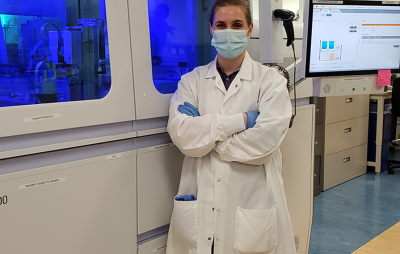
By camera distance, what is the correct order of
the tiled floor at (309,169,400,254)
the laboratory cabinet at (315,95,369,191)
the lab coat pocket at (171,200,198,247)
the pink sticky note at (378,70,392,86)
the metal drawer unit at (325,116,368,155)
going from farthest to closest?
the metal drawer unit at (325,116,368,155)
the laboratory cabinet at (315,95,369,191)
the tiled floor at (309,169,400,254)
the pink sticky note at (378,70,392,86)
the lab coat pocket at (171,200,198,247)

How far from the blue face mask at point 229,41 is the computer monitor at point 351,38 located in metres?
0.41

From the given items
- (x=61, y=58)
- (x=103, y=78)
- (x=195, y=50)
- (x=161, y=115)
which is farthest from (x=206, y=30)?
(x=61, y=58)

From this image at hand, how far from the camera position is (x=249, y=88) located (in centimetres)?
174

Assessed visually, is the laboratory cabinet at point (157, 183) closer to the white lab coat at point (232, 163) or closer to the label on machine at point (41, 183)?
the white lab coat at point (232, 163)

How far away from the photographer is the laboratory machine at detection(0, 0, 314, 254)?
4.58 ft

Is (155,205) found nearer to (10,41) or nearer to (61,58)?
(61,58)

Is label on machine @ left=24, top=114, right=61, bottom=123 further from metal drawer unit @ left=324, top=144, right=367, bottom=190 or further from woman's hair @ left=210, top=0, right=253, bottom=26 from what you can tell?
metal drawer unit @ left=324, top=144, right=367, bottom=190

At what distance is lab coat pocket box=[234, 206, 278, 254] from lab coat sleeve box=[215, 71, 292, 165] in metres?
0.22

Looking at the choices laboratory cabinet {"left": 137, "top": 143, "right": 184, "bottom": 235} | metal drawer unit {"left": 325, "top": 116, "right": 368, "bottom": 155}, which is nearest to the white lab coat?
laboratory cabinet {"left": 137, "top": 143, "right": 184, "bottom": 235}

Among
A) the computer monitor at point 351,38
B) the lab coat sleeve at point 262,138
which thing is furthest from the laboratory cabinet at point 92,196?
the computer monitor at point 351,38

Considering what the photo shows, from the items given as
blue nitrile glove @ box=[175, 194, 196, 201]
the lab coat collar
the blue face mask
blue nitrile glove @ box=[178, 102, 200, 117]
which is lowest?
blue nitrile glove @ box=[175, 194, 196, 201]

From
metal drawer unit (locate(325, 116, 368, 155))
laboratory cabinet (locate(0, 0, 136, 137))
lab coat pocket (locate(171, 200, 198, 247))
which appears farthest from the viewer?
metal drawer unit (locate(325, 116, 368, 155))

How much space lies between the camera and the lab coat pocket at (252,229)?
1685mm

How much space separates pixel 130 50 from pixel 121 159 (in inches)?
17.6
